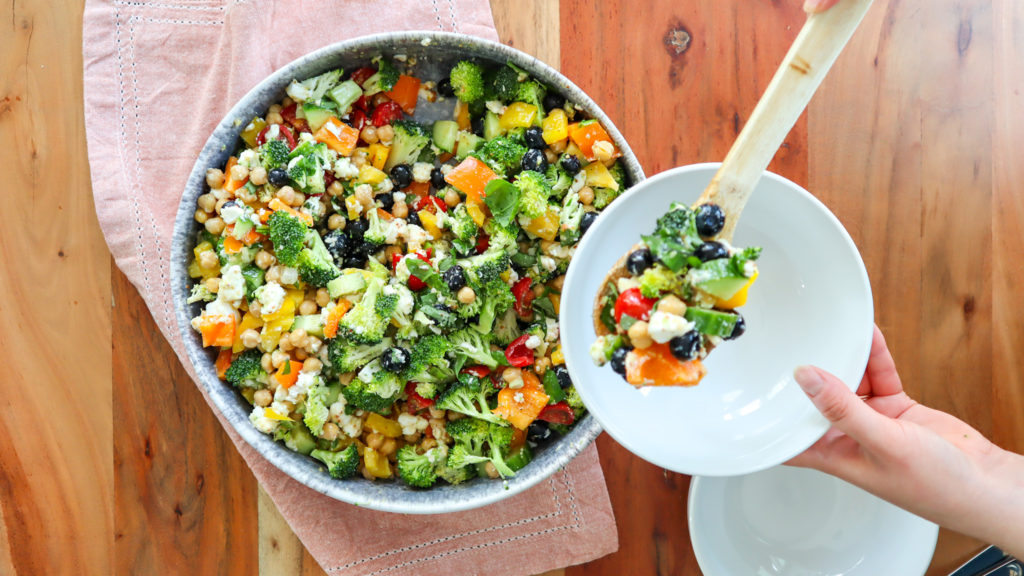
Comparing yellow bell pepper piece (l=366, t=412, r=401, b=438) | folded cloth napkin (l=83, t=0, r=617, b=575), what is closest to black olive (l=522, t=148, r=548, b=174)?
folded cloth napkin (l=83, t=0, r=617, b=575)

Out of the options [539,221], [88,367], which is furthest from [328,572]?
[539,221]

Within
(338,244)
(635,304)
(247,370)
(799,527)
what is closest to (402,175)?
(338,244)

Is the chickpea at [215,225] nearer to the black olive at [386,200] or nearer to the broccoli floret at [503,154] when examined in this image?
the black olive at [386,200]

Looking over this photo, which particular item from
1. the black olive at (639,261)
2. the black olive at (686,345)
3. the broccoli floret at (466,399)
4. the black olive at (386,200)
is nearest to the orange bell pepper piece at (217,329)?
the black olive at (386,200)

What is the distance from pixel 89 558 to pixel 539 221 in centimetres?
238

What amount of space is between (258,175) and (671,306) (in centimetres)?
158

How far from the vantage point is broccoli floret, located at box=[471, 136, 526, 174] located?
260 cm

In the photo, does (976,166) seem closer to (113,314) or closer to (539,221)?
(539,221)

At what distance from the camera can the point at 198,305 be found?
264 centimetres

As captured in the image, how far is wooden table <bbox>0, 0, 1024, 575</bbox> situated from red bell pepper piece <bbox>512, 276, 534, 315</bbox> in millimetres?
726

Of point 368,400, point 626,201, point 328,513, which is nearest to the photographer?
point 626,201

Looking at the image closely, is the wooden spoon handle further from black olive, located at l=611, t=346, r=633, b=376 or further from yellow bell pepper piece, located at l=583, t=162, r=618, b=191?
yellow bell pepper piece, located at l=583, t=162, r=618, b=191

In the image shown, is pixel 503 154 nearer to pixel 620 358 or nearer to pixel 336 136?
pixel 336 136

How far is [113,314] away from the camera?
3.02m
